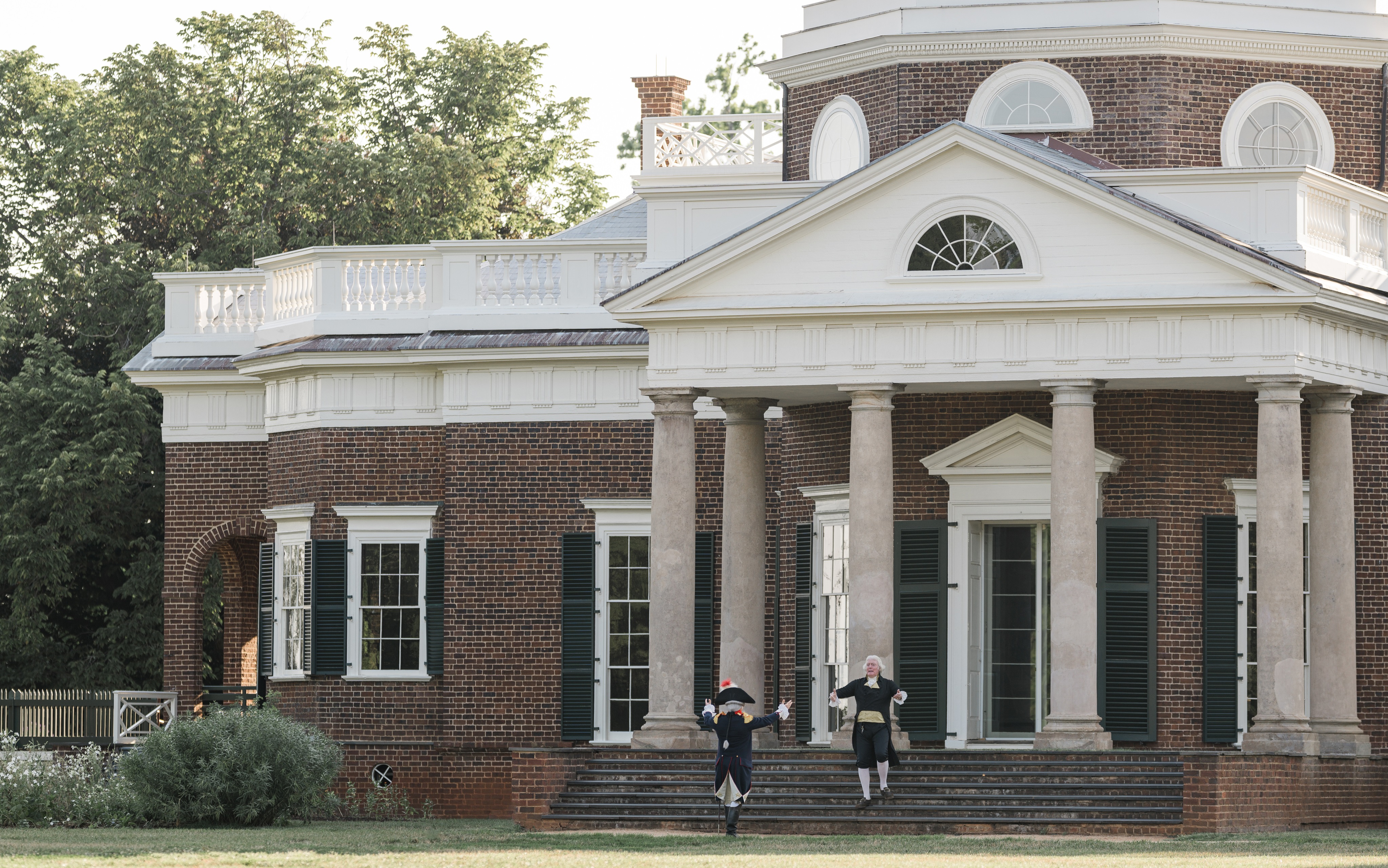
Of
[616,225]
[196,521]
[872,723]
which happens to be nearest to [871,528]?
[872,723]

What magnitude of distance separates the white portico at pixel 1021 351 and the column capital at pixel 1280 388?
0.02m

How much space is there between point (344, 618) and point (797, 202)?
8.99 meters

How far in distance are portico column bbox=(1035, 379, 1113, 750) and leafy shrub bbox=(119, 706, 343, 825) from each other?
796 centimetres

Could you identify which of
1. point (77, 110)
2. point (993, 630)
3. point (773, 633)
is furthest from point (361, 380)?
point (77, 110)

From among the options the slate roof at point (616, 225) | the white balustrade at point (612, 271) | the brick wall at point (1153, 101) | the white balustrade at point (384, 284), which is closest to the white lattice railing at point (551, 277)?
the white balustrade at point (612, 271)

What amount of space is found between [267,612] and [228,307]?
4.62 meters

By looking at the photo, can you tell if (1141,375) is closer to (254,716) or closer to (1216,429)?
(1216,429)

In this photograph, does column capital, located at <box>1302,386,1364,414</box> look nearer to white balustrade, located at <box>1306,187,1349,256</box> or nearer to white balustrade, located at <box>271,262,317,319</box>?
white balustrade, located at <box>1306,187,1349,256</box>

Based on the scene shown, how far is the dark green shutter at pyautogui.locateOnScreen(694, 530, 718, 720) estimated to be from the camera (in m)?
31.0

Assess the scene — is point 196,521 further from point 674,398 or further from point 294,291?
point 674,398

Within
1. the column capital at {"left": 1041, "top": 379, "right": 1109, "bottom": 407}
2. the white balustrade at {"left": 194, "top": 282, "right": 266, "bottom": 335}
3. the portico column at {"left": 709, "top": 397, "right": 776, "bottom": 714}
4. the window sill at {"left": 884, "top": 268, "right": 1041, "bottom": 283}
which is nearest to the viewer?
the column capital at {"left": 1041, "top": 379, "right": 1109, "bottom": 407}


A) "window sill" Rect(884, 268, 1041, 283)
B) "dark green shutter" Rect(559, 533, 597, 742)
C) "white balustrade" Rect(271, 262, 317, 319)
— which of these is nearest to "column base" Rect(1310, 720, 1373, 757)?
"window sill" Rect(884, 268, 1041, 283)

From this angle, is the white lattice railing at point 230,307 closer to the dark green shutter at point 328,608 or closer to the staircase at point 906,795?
the dark green shutter at point 328,608

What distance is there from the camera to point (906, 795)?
25.2 m
